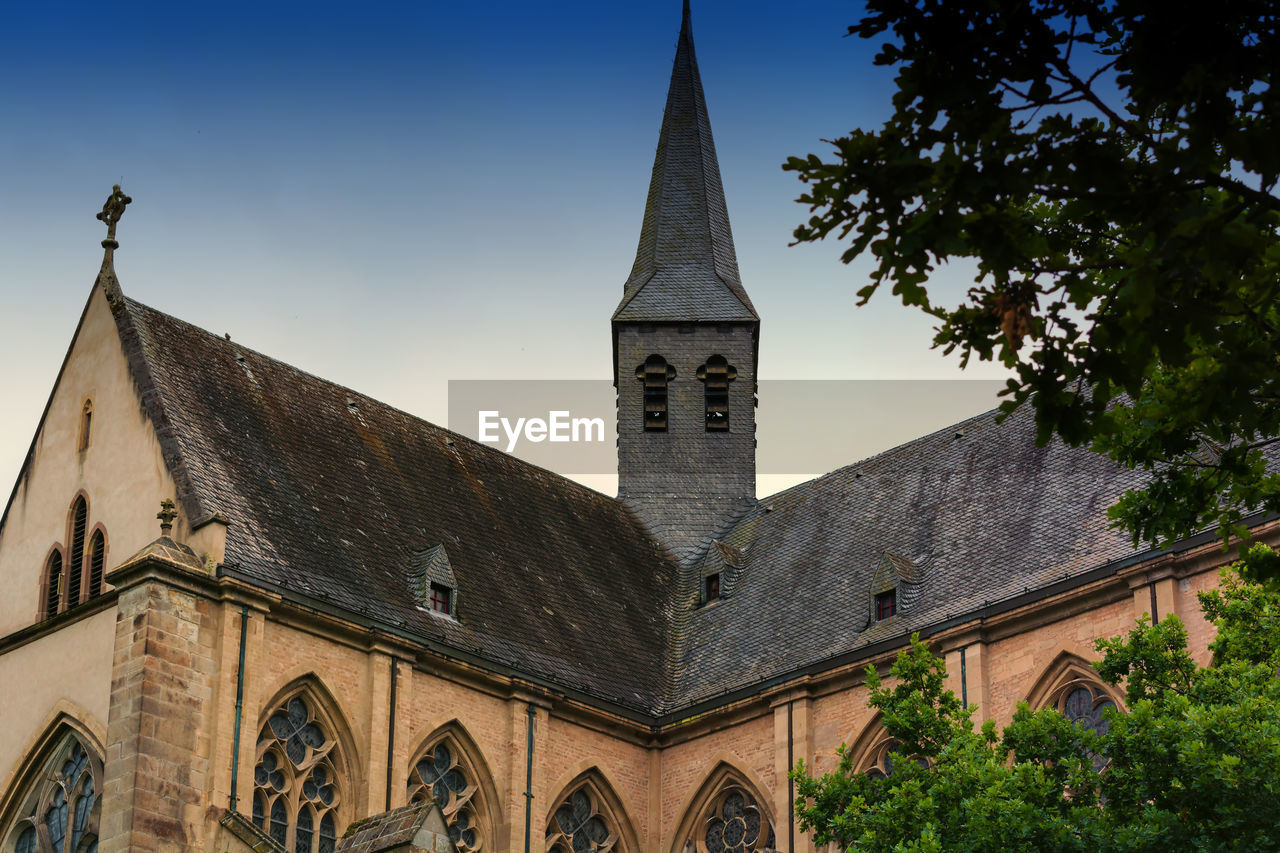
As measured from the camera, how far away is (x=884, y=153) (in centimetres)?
786

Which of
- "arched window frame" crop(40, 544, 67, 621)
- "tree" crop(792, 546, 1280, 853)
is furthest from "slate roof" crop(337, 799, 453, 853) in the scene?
"arched window frame" crop(40, 544, 67, 621)

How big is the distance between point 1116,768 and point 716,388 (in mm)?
20601

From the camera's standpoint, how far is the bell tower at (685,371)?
34844 mm

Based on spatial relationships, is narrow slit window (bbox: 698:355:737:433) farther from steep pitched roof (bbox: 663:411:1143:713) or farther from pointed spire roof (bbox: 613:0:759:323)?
steep pitched roof (bbox: 663:411:1143:713)

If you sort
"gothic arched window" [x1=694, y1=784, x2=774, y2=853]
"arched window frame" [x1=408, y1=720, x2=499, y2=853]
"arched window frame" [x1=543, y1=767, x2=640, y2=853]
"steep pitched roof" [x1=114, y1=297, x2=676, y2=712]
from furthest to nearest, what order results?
1. "gothic arched window" [x1=694, y1=784, x2=774, y2=853]
2. "arched window frame" [x1=543, y1=767, x2=640, y2=853]
3. "arched window frame" [x1=408, y1=720, x2=499, y2=853]
4. "steep pitched roof" [x1=114, y1=297, x2=676, y2=712]

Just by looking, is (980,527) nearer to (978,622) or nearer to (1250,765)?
(978,622)

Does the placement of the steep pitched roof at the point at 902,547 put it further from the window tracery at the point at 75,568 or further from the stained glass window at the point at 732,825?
the window tracery at the point at 75,568

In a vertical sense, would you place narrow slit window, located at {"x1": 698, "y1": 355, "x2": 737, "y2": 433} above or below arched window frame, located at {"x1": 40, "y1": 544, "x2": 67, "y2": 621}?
above

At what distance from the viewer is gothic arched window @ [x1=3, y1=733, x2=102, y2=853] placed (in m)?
22.6

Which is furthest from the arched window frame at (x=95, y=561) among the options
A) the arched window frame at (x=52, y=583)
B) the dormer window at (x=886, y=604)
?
the dormer window at (x=886, y=604)

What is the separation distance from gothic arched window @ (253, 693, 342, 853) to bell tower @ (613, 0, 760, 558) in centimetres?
1103

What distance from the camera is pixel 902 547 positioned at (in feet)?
94.2

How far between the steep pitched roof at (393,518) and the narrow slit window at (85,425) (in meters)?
1.02

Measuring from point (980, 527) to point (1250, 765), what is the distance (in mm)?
12729
